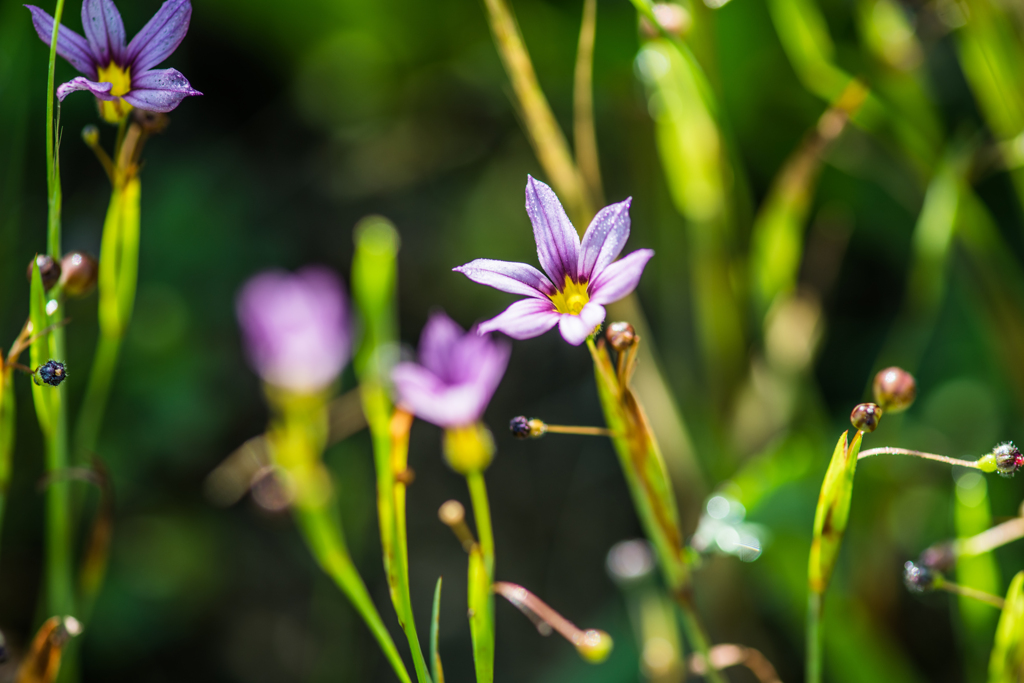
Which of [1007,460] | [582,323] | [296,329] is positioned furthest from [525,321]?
[296,329]

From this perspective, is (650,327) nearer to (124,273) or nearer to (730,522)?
(730,522)

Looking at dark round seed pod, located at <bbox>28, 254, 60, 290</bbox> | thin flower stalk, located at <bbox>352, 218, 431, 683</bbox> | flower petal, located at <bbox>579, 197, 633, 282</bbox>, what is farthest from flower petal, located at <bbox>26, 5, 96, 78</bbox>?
flower petal, located at <bbox>579, 197, 633, 282</bbox>

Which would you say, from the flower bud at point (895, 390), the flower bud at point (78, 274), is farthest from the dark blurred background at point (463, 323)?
the flower bud at point (78, 274)

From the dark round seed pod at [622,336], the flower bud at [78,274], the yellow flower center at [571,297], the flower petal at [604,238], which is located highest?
the flower bud at [78,274]

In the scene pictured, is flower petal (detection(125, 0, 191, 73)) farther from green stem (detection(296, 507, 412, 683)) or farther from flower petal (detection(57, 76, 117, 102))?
green stem (detection(296, 507, 412, 683))

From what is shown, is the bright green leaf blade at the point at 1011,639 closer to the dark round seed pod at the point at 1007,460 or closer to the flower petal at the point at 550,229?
the dark round seed pod at the point at 1007,460

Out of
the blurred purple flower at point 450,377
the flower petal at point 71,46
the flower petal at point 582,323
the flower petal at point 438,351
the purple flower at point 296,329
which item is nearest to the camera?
the flower petal at point 582,323
